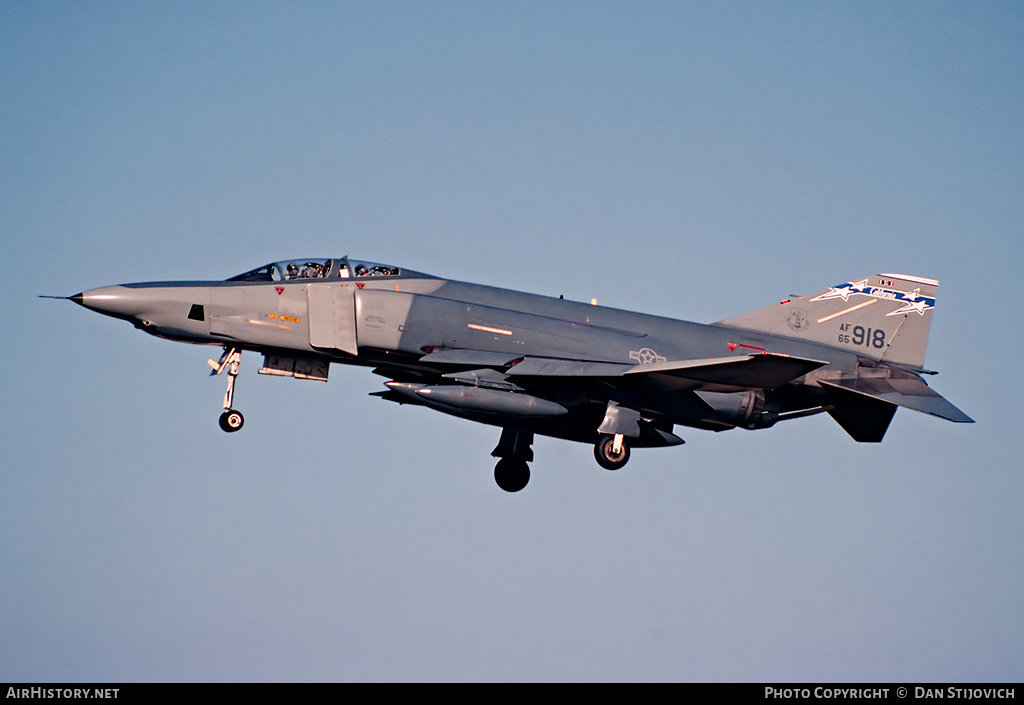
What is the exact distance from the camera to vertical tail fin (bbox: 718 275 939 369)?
23.0 meters

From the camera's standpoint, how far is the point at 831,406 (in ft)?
73.9

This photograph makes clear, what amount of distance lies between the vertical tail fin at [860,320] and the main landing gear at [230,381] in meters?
8.83

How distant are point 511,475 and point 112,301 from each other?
8.14 metres

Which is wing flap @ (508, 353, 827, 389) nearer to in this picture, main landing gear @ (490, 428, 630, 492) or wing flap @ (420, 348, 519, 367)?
wing flap @ (420, 348, 519, 367)

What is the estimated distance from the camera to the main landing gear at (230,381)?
19.4 metres

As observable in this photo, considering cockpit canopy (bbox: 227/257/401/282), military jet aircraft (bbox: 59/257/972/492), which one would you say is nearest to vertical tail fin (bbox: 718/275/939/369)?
military jet aircraft (bbox: 59/257/972/492)

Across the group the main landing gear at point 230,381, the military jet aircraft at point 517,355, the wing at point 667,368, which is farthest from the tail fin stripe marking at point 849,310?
the main landing gear at point 230,381

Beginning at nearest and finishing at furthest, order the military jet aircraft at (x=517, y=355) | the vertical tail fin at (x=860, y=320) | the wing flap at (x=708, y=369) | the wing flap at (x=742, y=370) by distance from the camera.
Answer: the wing flap at (x=742, y=370) < the wing flap at (x=708, y=369) < the military jet aircraft at (x=517, y=355) < the vertical tail fin at (x=860, y=320)

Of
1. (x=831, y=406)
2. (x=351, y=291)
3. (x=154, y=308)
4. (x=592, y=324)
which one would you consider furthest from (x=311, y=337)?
(x=831, y=406)

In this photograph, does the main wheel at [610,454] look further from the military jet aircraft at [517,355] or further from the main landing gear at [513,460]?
the main landing gear at [513,460]

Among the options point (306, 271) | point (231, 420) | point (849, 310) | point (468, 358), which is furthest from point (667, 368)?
point (231, 420)

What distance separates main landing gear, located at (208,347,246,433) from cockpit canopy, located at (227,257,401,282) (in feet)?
4.05
